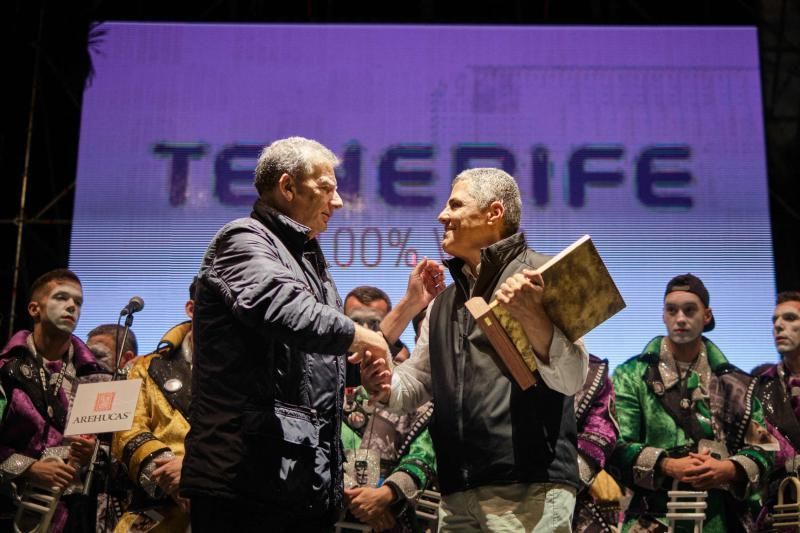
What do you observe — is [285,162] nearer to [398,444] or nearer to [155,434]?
[155,434]

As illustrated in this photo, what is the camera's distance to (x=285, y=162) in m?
3.12

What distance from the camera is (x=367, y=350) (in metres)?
2.78

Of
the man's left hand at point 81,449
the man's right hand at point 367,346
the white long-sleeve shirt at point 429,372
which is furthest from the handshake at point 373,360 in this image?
the man's left hand at point 81,449

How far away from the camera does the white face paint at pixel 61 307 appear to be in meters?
5.12

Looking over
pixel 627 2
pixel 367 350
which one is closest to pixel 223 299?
pixel 367 350

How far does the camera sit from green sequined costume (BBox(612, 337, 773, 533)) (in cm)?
Result: 454

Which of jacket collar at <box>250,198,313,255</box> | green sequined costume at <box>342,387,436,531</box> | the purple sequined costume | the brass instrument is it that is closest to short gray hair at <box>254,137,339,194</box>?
jacket collar at <box>250,198,313,255</box>

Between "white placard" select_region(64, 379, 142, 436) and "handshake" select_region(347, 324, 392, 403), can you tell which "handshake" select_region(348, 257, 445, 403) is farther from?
"white placard" select_region(64, 379, 142, 436)

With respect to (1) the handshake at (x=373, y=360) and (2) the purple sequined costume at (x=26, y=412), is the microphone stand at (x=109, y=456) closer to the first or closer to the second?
(2) the purple sequined costume at (x=26, y=412)

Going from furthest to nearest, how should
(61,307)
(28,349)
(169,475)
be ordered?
(61,307) → (28,349) → (169,475)

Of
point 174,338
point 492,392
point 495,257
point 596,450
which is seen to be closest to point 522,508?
point 492,392

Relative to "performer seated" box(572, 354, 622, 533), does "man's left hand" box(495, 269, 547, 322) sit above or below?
above

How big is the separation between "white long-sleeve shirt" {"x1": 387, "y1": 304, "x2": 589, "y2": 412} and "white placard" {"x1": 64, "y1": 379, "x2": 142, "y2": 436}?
4.28ft

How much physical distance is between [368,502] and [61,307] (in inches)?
81.3
